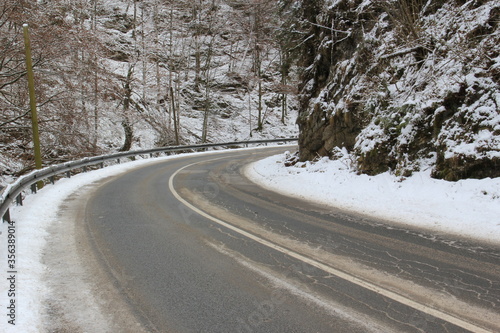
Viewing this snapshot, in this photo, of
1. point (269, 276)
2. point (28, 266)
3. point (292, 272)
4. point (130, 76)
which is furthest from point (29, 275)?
point (130, 76)

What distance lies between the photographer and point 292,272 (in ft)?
14.2

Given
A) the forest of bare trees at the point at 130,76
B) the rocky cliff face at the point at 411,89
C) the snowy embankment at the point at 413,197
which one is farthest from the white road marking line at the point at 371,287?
the forest of bare trees at the point at 130,76

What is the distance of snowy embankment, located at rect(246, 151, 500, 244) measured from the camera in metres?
6.24

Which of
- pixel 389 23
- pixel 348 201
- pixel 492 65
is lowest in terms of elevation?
pixel 348 201

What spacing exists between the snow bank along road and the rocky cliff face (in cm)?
355

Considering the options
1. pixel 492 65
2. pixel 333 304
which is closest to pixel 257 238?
pixel 333 304

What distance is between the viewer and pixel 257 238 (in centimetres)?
573

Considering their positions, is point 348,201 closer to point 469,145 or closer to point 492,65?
point 469,145

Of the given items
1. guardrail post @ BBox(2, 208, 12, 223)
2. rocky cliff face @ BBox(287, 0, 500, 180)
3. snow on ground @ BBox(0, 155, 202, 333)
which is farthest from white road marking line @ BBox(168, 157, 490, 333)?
rocky cliff face @ BBox(287, 0, 500, 180)

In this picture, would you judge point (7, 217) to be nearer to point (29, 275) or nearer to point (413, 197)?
point (29, 275)

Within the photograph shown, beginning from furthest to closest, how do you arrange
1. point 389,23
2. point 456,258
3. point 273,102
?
point 273,102, point 389,23, point 456,258

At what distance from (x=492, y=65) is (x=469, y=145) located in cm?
220

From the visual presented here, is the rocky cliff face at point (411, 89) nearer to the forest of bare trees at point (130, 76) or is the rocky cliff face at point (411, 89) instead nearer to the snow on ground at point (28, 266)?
the forest of bare trees at point (130, 76)

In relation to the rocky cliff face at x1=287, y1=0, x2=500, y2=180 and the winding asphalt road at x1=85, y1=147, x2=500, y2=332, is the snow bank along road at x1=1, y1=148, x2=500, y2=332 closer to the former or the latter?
the winding asphalt road at x1=85, y1=147, x2=500, y2=332
